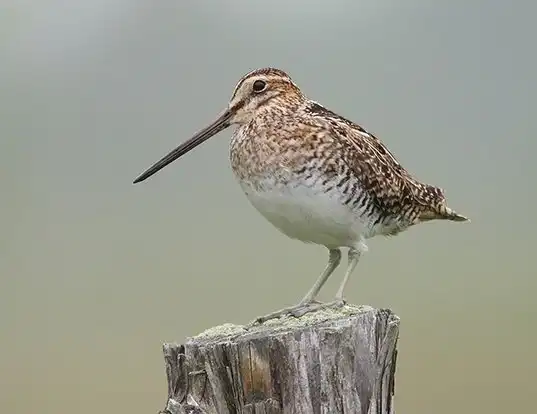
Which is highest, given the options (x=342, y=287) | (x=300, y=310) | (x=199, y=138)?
(x=199, y=138)

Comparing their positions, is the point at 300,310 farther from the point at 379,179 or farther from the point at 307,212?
the point at 379,179

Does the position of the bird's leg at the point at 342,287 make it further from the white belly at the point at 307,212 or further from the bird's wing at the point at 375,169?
the bird's wing at the point at 375,169

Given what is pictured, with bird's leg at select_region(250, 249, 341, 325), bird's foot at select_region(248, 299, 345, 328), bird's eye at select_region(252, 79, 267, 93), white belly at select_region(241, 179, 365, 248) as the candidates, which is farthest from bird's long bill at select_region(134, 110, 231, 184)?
bird's foot at select_region(248, 299, 345, 328)

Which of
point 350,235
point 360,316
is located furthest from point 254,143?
point 360,316

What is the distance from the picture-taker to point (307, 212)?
3.36 metres

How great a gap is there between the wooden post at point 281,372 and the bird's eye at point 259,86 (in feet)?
4.60

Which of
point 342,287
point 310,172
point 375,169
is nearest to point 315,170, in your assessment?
point 310,172

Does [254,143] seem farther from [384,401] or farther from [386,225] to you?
[384,401]

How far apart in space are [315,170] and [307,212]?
0.15 meters

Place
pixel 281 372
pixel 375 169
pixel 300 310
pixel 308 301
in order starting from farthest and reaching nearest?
pixel 375 169
pixel 308 301
pixel 300 310
pixel 281 372

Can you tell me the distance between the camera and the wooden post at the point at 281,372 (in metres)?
2.38

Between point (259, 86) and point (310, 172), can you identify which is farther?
point (259, 86)

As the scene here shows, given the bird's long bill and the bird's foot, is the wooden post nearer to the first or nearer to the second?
the bird's foot

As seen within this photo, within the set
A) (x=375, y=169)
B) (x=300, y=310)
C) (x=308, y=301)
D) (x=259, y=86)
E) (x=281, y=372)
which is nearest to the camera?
(x=281, y=372)
